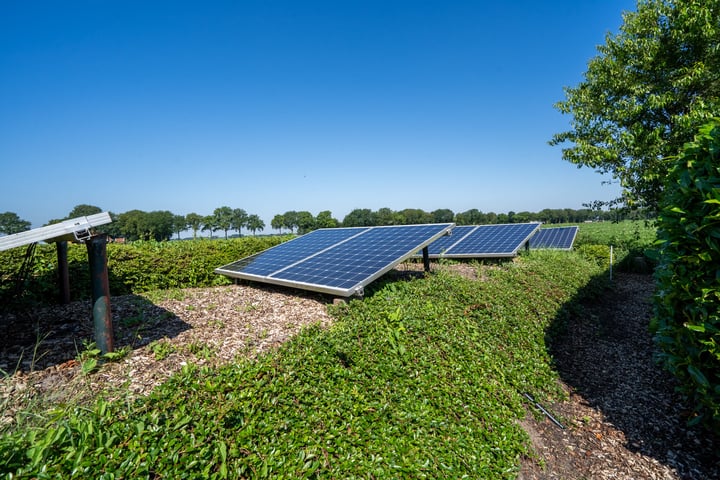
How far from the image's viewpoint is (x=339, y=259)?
8.09m

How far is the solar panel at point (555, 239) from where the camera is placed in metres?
18.0

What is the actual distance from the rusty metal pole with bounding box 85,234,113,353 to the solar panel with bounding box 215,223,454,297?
3411 millimetres

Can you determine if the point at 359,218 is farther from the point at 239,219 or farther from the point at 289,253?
the point at 289,253

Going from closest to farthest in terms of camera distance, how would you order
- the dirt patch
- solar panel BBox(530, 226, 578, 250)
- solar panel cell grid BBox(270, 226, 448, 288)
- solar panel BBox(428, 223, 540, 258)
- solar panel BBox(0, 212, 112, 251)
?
solar panel BBox(0, 212, 112, 251) → the dirt patch → solar panel cell grid BBox(270, 226, 448, 288) → solar panel BBox(428, 223, 540, 258) → solar panel BBox(530, 226, 578, 250)

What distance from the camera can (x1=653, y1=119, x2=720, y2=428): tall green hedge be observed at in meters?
3.25

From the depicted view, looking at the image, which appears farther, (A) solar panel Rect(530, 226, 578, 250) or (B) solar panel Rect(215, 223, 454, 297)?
(A) solar panel Rect(530, 226, 578, 250)

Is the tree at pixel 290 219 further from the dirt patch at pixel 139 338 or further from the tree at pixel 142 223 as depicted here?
the dirt patch at pixel 139 338

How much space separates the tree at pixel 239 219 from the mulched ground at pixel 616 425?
125 meters

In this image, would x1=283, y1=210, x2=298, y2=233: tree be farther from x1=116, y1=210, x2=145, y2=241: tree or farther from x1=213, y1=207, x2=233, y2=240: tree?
x1=116, y1=210, x2=145, y2=241: tree

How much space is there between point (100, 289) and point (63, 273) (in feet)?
11.0

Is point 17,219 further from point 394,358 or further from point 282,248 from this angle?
point 394,358

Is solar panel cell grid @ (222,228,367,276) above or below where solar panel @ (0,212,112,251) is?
below

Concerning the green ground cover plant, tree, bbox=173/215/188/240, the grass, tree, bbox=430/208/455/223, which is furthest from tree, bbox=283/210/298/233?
the green ground cover plant

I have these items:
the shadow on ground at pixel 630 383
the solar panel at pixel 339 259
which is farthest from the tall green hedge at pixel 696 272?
the solar panel at pixel 339 259
